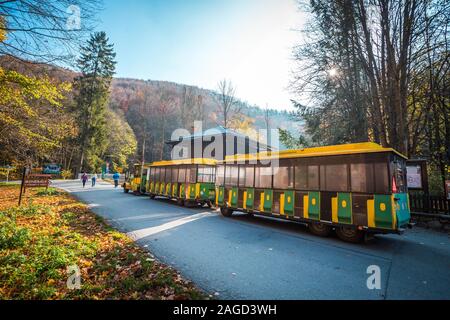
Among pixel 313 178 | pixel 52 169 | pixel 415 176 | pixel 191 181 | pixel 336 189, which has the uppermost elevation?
pixel 52 169

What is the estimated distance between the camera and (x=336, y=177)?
7270 millimetres

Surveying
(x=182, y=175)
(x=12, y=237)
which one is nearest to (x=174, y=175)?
(x=182, y=175)

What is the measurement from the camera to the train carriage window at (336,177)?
706 cm

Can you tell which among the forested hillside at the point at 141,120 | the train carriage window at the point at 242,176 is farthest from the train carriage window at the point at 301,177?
the forested hillside at the point at 141,120

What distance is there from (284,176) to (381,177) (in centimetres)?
328

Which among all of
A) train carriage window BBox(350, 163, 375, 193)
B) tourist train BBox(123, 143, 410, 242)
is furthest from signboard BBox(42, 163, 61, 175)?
train carriage window BBox(350, 163, 375, 193)

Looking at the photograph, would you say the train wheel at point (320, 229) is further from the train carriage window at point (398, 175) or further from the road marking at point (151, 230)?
the road marking at point (151, 230)

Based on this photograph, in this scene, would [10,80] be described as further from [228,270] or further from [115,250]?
[228,270]

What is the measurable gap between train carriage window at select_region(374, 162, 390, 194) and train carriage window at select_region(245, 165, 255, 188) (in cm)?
486

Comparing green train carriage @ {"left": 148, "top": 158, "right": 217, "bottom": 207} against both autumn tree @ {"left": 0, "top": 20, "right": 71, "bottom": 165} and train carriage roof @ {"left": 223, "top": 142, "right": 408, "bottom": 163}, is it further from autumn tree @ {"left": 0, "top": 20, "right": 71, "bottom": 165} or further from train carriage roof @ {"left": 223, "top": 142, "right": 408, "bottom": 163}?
autumn tree @ {"left": 0, "top": 20, "right": 71, "bottom": 165}

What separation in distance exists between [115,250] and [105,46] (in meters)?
46.5

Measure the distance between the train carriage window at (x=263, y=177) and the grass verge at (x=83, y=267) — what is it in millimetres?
5629

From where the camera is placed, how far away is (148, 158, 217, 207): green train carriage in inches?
553

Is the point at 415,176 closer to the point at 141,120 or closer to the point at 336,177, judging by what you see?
Result: the point at 336,177
